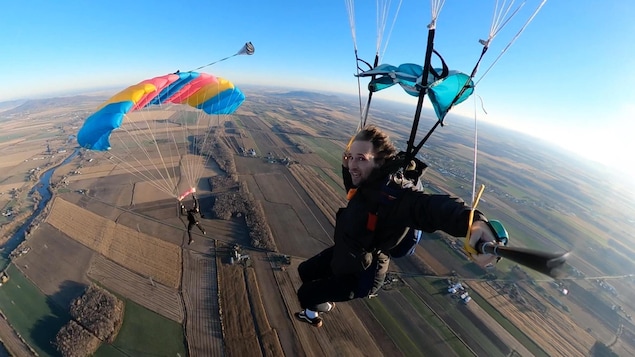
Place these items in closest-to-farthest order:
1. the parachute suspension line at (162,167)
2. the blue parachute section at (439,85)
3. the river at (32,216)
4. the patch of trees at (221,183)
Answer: the blue parachute section at (439,85) → the parachute suspension line at (162,167) → the river at (32,216) → the patch of trees at (221,183)

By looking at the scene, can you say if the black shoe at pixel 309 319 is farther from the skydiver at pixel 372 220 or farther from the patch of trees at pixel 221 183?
the patch of trees at pixel 221 183

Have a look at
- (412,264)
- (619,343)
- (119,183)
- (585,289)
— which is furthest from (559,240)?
(119,183)

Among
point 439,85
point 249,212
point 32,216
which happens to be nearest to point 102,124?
point 439,85

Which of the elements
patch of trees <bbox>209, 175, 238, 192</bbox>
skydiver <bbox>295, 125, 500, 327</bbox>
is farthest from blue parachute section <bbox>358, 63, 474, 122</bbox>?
patch of trees <bbox>209, 175, 238, 192</bbox>

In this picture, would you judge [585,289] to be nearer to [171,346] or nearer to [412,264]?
[412,264]

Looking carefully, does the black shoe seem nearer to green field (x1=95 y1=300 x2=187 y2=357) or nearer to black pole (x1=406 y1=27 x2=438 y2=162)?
black pole (x1=406 y1=27 x2=438 y2=162)

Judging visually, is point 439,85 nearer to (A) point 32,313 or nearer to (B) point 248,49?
(B) point 248,49

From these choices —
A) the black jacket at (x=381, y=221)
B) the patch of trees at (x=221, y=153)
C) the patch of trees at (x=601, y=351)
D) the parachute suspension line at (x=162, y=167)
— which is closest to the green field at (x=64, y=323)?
the parachute suspension line at (x=162, y=167)
